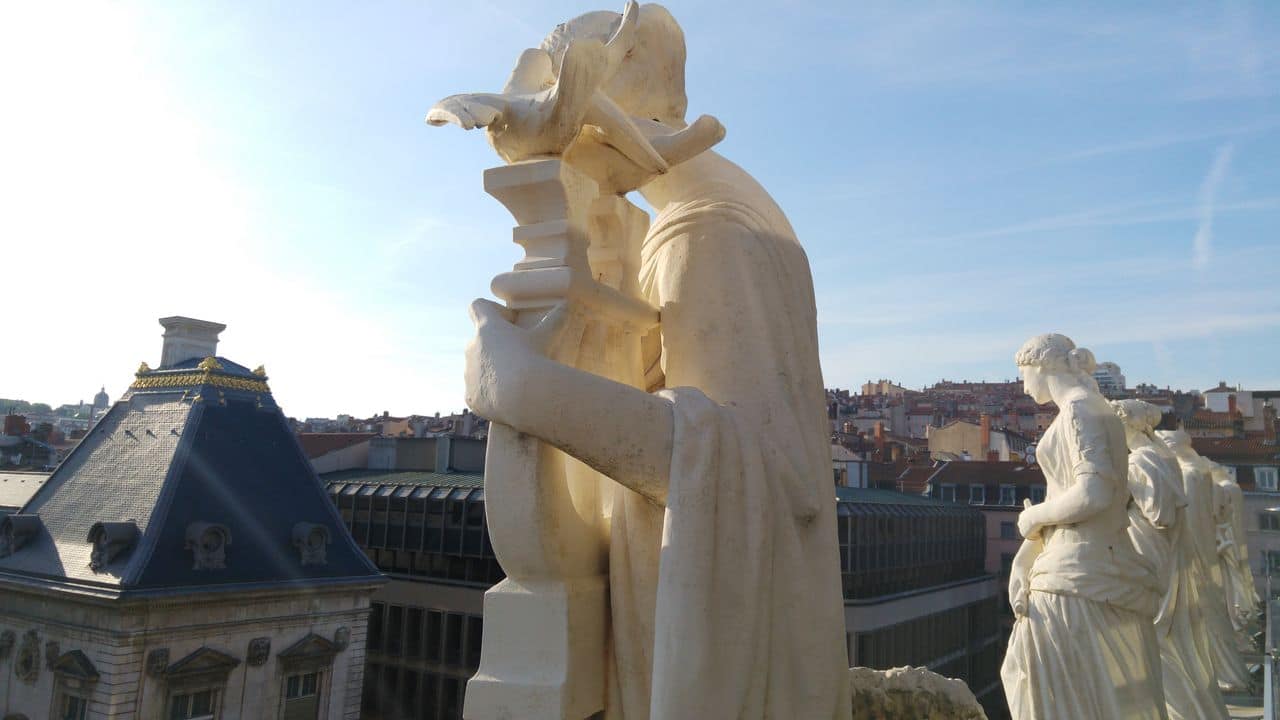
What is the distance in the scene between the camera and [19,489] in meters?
33.5

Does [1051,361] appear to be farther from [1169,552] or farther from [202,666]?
[202,666]

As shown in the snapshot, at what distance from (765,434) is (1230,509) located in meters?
12.0

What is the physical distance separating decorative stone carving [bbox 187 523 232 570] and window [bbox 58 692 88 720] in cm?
377

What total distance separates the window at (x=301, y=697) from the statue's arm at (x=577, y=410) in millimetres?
24514

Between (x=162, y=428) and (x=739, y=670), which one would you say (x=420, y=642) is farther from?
(x=739, y=670)

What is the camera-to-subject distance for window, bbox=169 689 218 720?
22891 millimetres

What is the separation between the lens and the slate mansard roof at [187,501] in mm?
24047

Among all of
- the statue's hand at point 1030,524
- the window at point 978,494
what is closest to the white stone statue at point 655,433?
the statue's hand at point 1030,524

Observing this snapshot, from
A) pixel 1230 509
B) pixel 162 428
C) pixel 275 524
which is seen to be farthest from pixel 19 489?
pixel 1230 509

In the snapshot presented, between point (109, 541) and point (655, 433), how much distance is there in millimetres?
24854

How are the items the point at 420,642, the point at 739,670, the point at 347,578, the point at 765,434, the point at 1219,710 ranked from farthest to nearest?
the point at 420,642, the point at 347,578, the point at 1219,710, the point at 765,434, the point at 739,670

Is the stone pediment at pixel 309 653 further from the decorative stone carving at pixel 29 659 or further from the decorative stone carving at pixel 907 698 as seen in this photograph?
the decorative stone carving at pixel 907 698

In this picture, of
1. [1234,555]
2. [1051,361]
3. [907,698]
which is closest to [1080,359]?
[1051,361]

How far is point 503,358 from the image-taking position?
10.3 ft
